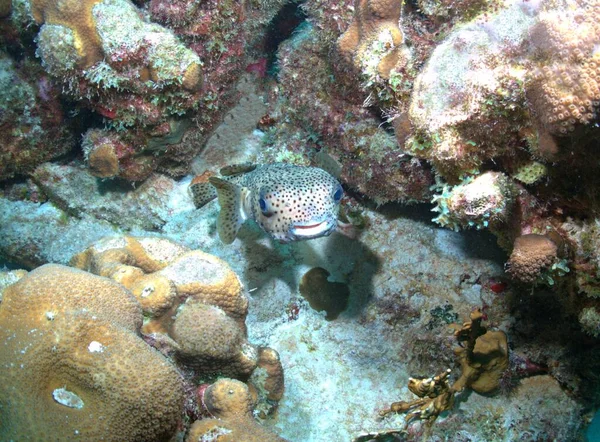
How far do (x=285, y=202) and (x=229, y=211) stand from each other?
112 centimetres

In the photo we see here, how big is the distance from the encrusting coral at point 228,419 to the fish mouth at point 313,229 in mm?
1475

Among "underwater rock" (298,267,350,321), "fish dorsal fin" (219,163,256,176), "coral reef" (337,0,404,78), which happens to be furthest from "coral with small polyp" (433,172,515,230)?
"fish dorsal fin" (219,163,256,176)

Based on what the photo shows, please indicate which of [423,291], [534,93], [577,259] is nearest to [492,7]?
[534,93]

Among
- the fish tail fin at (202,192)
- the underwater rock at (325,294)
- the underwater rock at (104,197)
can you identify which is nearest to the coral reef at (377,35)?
the fish tail fin at (202,192)

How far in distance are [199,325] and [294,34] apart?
5.11 m

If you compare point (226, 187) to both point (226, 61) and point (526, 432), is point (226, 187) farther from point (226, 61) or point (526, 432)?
point (526, 432)

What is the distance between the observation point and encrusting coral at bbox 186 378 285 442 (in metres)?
2.88

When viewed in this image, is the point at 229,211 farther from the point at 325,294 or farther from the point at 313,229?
the point at 325,294

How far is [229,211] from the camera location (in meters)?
4.99

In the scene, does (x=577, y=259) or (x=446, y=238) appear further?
(x=446, y=238)

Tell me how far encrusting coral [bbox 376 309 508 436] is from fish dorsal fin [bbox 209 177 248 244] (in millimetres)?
2769

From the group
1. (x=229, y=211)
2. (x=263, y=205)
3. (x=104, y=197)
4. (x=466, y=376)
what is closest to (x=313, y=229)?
(x=263, y=205)

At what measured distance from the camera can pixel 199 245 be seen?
6.44m

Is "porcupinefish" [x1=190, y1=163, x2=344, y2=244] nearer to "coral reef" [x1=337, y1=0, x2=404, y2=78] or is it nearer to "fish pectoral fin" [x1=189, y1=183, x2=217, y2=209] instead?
"fish pectoral fin" [x1=189, y1=183, x2=217, y2=209]
